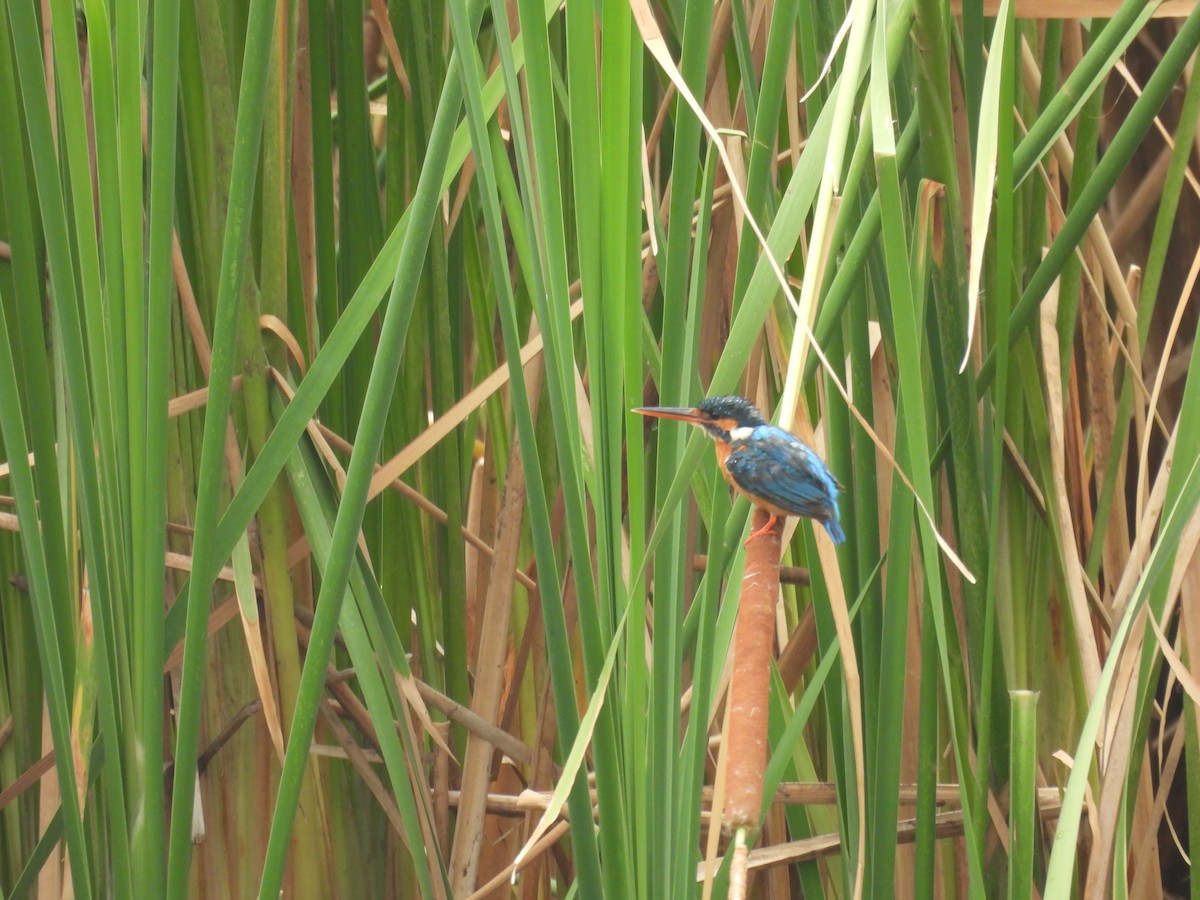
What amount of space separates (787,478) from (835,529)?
78mm

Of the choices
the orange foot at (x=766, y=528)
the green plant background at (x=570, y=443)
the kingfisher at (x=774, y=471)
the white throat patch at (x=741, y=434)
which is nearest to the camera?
the green plant background at (x=570, y=443)

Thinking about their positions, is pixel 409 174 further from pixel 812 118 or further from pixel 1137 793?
pixel 1137 793

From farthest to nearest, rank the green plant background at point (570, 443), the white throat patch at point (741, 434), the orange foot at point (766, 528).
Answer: the white throat patch at point (741, 434) → the orange foot at point (766, 528) → the green plant background at point (570, 443)

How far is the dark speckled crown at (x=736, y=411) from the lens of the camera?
1251 mm

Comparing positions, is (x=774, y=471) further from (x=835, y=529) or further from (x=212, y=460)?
(x=212, y=460)

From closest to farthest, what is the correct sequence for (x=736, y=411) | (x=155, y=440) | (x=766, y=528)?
(x=155, y=440), (x=766, y=528), (x=736, y=411)

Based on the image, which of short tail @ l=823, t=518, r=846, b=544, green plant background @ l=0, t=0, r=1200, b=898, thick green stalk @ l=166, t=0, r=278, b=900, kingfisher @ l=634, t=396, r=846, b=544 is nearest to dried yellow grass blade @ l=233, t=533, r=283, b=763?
green plant background @ l=0, t=0, r=1200, b=898

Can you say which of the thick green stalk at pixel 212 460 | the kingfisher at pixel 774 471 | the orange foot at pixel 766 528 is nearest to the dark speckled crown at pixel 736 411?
the kingfisher at pixel 774 471

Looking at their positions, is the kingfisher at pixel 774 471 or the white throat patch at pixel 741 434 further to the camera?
the white throat patch at pixel 741 434

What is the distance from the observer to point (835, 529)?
125 centimetres

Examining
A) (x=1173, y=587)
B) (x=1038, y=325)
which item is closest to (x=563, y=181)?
(x=1038, y=325)

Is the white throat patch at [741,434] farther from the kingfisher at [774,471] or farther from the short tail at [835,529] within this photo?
the short tail at [835,529]

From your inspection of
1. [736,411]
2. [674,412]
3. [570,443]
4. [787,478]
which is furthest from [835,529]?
[570,443]

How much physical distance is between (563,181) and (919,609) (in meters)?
0.71
